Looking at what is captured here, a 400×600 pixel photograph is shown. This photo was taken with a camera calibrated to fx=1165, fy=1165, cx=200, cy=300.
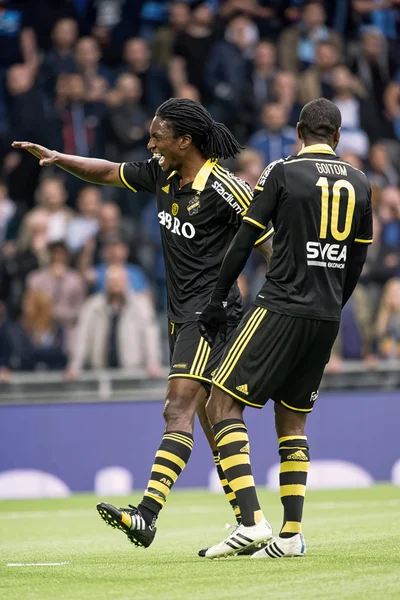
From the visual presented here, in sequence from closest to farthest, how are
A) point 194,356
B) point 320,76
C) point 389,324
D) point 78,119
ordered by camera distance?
point 194,356
point 389,324
point 78,119
point 320,76

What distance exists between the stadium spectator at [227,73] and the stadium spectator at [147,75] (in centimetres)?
62

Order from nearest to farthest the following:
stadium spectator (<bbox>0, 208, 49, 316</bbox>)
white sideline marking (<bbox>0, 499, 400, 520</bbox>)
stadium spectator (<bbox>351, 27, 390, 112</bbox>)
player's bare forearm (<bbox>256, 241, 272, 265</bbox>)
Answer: player's bare forearm (<bbox>256, 241, 272, 265</bbox>) < white sideline marking (<bbox>0, 499, 400, 520</bbox>) < stadium spectator (<bbox>0, 208, 49, 316</bbox>) < stadium spectator (<bbox>351, 27, 390, 112</bbox>)

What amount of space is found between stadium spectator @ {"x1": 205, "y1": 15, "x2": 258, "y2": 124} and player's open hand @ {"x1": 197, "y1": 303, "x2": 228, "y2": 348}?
31.4 feet

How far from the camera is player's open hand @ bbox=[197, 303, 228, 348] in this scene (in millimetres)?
5859

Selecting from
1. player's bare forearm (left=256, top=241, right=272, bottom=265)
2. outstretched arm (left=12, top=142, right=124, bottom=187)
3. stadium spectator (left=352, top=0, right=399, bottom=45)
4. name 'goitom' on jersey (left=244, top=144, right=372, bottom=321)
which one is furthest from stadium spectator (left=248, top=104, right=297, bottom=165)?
name 'goitom' on jersey (left=244, top=144, right=372, bottom=321)

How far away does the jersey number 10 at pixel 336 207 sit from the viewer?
18.7 ft

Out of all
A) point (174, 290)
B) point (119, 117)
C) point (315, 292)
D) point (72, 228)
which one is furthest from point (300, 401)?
point (119, 117)

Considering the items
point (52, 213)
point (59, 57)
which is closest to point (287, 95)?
point (59, 57)

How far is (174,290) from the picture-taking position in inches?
257

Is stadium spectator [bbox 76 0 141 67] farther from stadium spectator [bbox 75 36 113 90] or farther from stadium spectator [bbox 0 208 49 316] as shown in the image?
stadium spectator [bbox 0 208 49 316]

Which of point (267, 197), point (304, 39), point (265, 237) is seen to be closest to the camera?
point (267, 197)

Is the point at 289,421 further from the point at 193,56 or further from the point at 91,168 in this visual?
the point at 193,56

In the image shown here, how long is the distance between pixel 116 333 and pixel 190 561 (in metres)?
6.70

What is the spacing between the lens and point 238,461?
19.1ft
